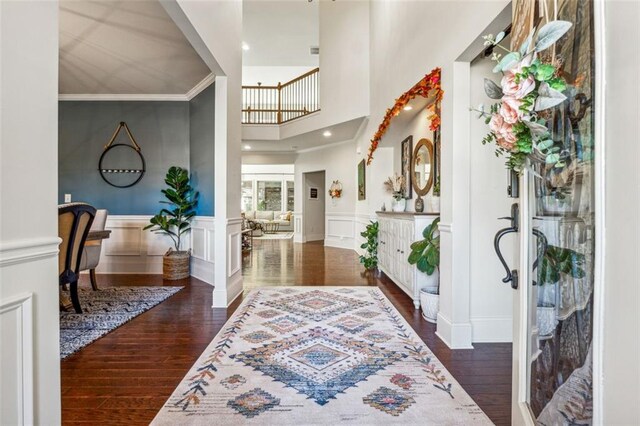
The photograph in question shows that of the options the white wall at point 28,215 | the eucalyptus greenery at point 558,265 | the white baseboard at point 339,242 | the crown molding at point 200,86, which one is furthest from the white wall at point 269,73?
the eucalyptus greenery at point 558,265

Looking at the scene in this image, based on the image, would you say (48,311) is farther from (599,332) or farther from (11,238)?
(599,332)

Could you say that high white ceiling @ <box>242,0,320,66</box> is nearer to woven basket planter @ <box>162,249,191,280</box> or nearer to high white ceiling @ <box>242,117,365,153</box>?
high white ceiling @ <box>242,117,365,153</box>

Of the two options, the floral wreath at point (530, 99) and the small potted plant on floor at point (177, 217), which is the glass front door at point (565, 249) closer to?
the floral wreath at point (530, 99)

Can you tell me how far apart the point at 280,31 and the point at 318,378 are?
26.0 feet

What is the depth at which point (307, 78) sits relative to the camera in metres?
7.50

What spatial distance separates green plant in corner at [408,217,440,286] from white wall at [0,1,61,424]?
254 cm

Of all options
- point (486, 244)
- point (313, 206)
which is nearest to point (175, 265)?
point (486, 244)

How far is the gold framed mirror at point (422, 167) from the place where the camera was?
143 inches

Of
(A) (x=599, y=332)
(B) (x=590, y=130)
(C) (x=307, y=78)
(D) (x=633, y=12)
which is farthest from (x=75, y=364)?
(C) (x=307, y=78)

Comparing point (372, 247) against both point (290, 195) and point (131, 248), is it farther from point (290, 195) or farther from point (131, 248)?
point (290, 195)

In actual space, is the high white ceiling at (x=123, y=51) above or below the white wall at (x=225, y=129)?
above

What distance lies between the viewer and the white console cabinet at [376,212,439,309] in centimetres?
307

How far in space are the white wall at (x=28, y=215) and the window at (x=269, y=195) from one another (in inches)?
474

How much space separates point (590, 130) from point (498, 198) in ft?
5.47
